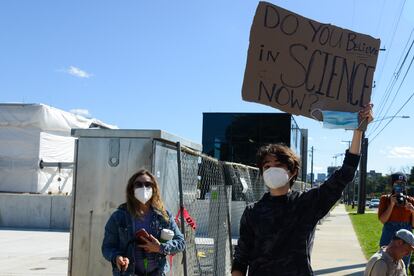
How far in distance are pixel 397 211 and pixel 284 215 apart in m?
4.20

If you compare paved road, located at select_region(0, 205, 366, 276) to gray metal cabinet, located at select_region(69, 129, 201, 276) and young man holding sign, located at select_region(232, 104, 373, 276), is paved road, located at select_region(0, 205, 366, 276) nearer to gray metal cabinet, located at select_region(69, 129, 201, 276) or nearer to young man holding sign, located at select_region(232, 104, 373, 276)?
gray metal cabinet, located at select_region(69, 129, 201, 276)

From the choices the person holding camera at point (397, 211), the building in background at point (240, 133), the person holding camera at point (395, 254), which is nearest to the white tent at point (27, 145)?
the building in background at point (240, 133)

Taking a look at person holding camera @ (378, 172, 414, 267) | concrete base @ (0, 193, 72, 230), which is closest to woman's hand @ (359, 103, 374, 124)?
person holding camera @ (378, 172, 414, 267)

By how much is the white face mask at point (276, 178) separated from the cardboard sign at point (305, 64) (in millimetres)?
667

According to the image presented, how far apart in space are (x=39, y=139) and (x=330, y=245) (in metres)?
18.0

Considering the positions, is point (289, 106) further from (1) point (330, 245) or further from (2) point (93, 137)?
(1) point (330, 245)

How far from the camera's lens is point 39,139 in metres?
28.9

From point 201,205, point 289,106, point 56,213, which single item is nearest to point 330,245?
point 201,205

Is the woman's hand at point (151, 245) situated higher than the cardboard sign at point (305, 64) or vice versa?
the cardboard sign at point (305, 64)

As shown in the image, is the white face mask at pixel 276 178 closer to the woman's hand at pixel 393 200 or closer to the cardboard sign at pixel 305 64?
Answer: the cardboard sign at pixel 305 64

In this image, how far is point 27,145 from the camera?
29000 millimetres

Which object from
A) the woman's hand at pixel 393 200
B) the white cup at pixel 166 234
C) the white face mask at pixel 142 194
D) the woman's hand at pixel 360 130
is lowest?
the white cup at pixel 166 234

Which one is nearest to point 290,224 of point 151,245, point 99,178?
Result: point 151,245

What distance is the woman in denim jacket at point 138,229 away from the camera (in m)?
3.86
